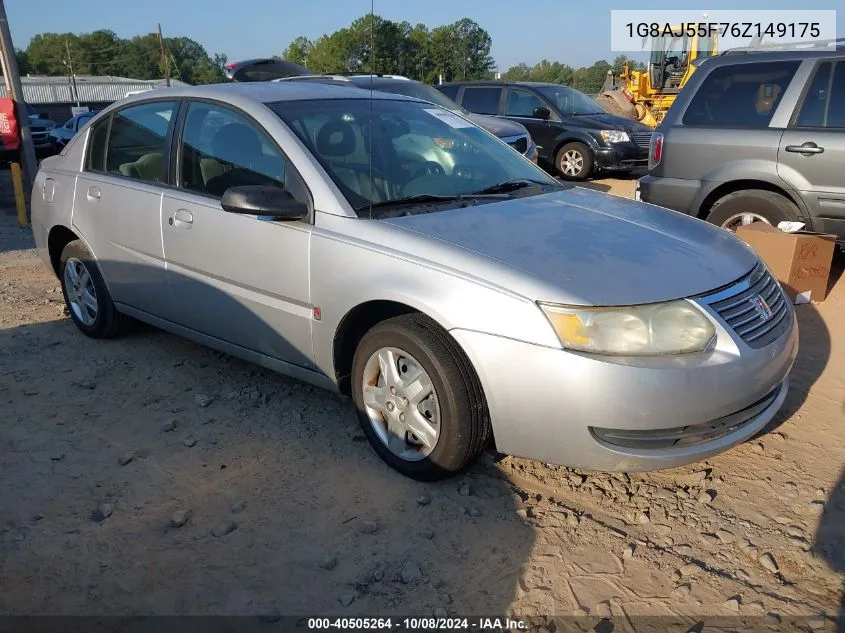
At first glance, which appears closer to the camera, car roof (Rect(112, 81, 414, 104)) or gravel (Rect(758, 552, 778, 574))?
gravel (Rect(758, 552, 778, 574))

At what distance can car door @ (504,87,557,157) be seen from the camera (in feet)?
41.5

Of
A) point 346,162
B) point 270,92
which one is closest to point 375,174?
point 346,162

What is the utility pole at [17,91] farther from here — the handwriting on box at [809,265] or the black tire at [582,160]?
the handwriting on box at [809,265]

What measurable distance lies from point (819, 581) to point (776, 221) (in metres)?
3.89

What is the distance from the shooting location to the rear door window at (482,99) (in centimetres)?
1297

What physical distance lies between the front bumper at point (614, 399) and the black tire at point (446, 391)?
9 cm

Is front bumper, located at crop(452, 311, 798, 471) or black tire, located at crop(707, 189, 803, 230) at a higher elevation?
black tire, located at crop(707, 189, 803, 230)

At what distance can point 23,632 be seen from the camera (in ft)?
7.91

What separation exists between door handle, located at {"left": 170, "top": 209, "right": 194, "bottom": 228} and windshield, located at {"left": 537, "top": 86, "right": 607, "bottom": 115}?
32.7ft


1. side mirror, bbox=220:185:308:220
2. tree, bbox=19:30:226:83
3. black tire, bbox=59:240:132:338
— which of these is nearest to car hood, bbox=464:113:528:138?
black tire, bbox=59:240:132:338

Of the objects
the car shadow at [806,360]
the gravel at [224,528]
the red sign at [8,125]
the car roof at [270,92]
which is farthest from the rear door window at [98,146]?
the red sign at [8,125]

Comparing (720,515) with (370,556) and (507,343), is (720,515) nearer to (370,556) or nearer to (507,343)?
(507,343)

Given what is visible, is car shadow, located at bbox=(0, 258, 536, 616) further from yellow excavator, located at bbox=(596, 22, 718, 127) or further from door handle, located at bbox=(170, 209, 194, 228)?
yellow excavator, located at bbox=(596, 22, 718, 127)

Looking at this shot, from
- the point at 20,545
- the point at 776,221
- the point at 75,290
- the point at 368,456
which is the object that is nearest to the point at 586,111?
the point at 776,221
